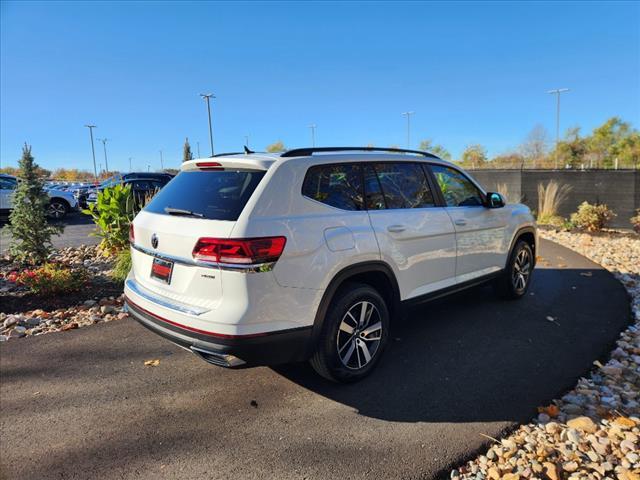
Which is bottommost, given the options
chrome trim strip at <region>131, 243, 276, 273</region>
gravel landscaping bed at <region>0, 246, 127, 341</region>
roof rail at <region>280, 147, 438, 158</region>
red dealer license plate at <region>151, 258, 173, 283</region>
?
gravel landscaping bed at <region>0, 246, 127, 341</region>

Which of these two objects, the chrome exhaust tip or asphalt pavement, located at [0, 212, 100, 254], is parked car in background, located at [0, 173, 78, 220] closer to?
asphalt pavement, located at [0, 212, 100, 254]

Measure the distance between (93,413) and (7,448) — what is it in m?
0.51

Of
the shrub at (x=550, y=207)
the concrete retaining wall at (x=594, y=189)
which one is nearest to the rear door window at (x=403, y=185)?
the shrub at (x=550, y=207)

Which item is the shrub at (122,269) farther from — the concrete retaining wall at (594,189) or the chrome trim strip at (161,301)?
the concrete retaining wall at (594,189)

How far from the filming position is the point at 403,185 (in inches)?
151

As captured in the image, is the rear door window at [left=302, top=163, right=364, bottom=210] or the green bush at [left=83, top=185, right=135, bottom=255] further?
the green bush at [left=83, top=185, right=135, bottom=255]

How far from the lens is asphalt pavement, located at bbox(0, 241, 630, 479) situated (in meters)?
2.51

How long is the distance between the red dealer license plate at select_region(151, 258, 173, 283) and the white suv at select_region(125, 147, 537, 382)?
0.02 metres

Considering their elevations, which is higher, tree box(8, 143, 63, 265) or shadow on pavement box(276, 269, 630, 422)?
tree box(8, 143, 63, 265)

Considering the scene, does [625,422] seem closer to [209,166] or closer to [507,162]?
[209,166]

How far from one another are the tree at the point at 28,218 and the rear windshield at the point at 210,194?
4.40 m

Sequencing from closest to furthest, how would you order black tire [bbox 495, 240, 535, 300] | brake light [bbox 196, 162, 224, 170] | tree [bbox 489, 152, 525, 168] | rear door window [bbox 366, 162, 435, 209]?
brake light [bbox 196, 162, 224, 170] < rear door window [bbox 366, 162, 435, 209] < black tire [bbox 495, 240, 535, 300] < tree [bbox 489, 152, 525, 168]

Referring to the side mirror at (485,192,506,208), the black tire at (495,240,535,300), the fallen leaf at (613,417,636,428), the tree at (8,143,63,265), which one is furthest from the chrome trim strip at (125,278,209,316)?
the tree at (8,143,63,265)

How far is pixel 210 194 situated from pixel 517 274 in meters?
4.09
